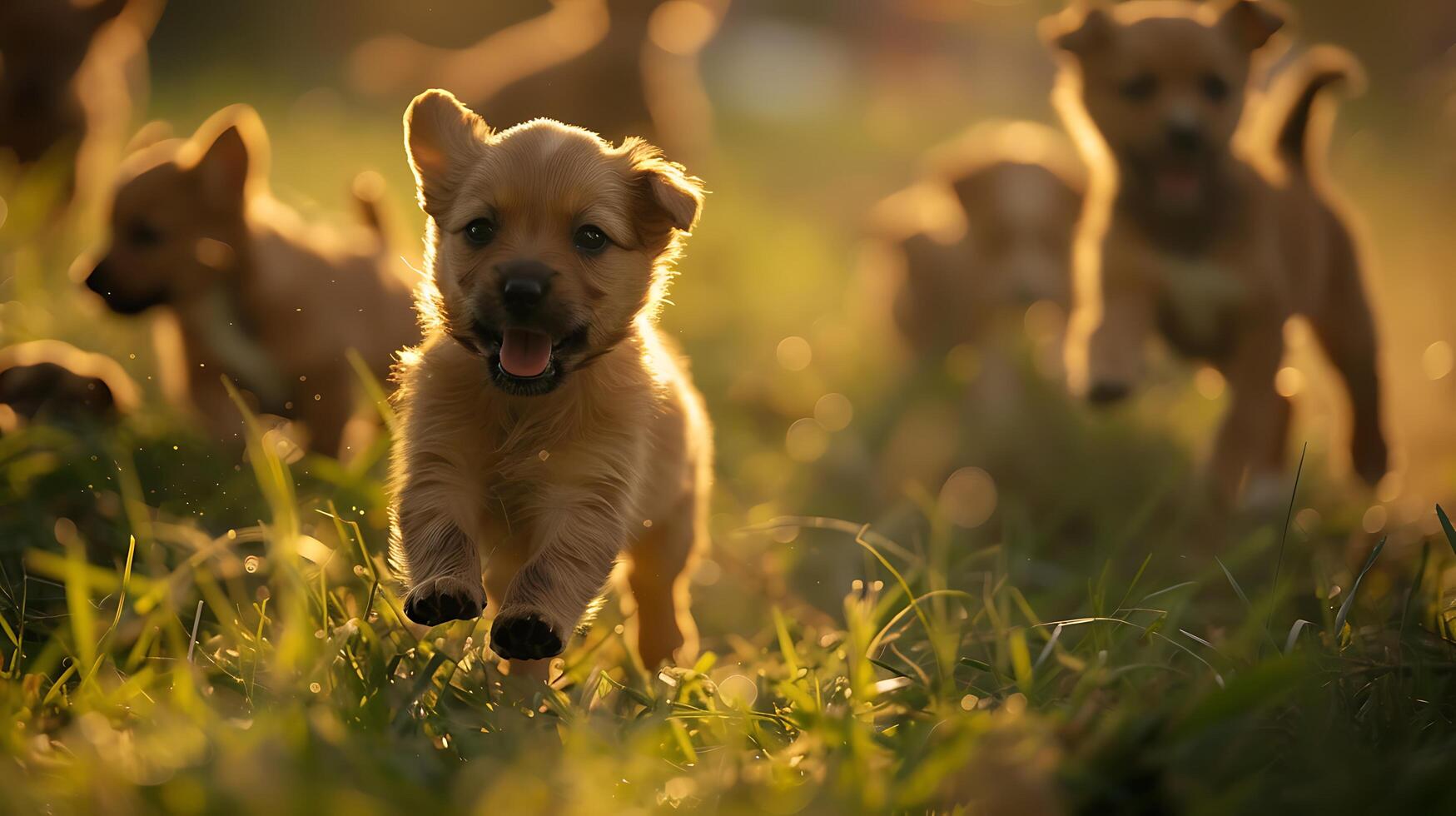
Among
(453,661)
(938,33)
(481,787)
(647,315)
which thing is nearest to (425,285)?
(647,315)

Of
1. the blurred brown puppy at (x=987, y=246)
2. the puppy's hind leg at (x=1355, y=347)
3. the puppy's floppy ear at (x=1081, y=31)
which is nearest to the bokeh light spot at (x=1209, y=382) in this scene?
the puppy's hind leg at (x=1355, y=347)

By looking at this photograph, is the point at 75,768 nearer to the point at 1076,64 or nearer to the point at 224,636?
the point at 224,636

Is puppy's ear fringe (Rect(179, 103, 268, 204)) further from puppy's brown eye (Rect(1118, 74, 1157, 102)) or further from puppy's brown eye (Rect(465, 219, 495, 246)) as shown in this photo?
puppy's brown eye (Rect(1118, 74, 1157, 102))

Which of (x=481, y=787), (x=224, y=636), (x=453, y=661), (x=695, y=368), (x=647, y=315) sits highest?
(x=647, y=315)

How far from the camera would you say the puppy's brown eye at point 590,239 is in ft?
7.56

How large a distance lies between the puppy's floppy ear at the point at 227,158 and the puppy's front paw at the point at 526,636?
2564 mm

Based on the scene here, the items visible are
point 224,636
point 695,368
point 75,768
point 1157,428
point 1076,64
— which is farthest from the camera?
point 695,368

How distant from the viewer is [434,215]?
2.38 m

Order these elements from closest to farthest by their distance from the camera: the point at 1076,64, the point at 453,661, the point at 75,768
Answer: the point at 75,768 → the point at 453,661 → the point at 1076,64

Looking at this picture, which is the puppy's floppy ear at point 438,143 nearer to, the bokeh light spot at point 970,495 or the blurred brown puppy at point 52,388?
the blurred brown puppy at point 52,388

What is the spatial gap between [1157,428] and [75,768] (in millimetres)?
4899

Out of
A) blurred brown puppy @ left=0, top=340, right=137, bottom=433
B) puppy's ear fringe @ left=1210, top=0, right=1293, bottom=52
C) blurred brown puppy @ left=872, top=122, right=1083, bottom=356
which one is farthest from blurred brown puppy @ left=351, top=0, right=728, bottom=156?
puppy's ear fringe @ left=1210, top=0, right=1293, bottom=52

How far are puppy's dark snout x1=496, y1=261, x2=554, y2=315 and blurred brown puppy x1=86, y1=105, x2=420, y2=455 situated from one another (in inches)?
72.5

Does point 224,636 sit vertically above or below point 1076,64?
below
